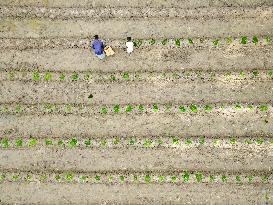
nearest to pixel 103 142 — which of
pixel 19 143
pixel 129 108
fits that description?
pixel 129 108

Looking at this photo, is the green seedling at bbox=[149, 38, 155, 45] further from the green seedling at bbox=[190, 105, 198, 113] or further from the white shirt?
the green seedling at bbox=[190, 105, 198, 113]

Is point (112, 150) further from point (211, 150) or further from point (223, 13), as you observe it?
point (223, 13)

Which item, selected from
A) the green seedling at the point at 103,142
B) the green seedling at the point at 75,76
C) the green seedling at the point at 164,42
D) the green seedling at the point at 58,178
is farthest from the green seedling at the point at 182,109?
the green seedling at the point at 58,178

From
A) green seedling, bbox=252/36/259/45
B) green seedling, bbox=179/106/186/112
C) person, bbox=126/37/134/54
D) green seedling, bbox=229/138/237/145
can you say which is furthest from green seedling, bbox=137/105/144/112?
green seedling, bbox=252/36/259/45

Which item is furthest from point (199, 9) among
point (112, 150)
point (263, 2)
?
point (112, 150)

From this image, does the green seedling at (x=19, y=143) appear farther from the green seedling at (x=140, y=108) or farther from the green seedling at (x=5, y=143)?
the green seedling at (x=140, y=108)

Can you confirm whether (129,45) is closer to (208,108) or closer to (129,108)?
(129,108)
